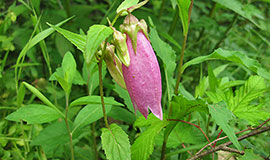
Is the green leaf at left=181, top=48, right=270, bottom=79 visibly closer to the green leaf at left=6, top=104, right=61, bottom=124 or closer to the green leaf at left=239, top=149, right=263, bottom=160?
the green leaf at left=239, top=149, right=263, bottom=160

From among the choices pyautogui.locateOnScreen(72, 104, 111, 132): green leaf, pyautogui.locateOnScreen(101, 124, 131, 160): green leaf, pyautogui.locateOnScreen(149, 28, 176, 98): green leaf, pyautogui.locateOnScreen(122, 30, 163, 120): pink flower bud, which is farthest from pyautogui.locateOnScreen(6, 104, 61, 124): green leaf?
pyautogui.locateOnScreen(149, 28, 176, 98): green leaf

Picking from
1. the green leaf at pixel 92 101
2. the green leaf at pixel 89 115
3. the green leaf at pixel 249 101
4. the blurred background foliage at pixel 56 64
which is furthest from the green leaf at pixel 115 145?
the green leaf at pixel 249 101

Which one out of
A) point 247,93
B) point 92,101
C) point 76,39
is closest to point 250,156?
point 247,93

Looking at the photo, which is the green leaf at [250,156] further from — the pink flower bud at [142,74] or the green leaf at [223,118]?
the pink flower bud at [142,74]

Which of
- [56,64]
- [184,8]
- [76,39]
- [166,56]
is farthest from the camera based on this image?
[56,64]

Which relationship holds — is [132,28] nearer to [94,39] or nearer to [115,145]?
[94,39]
